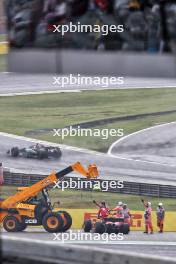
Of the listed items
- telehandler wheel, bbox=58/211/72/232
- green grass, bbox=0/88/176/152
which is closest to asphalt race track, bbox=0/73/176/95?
green grass, bbox=0/88/176/152

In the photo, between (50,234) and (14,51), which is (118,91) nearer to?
Result: (50,234)

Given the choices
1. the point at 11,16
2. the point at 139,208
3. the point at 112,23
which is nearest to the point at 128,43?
the point at 112,23

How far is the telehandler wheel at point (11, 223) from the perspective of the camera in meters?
6.78

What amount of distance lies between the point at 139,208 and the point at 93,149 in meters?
0.76

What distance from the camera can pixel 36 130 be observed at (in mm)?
7309

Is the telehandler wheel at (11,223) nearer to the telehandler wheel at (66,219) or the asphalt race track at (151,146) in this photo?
the telehandler wheel at (66,219)

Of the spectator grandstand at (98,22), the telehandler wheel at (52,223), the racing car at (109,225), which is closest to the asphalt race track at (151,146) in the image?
the racing car at (109,225)

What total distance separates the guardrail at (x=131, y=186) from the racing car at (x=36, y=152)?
197 millimetres

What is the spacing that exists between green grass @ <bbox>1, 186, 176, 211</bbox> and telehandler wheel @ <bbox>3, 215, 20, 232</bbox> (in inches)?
8.1

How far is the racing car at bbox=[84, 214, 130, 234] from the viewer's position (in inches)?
265

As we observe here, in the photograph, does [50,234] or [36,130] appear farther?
[36,130]

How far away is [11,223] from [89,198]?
707 mm

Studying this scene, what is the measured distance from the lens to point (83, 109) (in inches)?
299

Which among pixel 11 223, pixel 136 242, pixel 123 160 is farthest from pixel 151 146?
pixel 11 223
